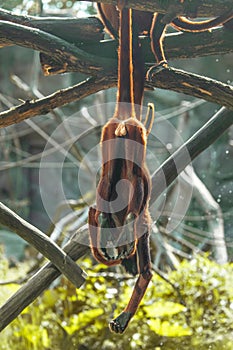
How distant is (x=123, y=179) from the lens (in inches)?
47.8

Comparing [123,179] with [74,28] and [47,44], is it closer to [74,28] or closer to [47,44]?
[47,44]

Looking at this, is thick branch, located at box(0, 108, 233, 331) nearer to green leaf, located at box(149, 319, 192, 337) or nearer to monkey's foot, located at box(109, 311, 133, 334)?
monkey's foot, located at box(109, 311, 133, 334)

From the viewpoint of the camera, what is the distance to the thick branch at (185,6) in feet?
3.81

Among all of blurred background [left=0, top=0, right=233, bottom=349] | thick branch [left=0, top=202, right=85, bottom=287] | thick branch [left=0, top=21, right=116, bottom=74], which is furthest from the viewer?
blurred background [left=0, top=0, right=233, bottom=349]

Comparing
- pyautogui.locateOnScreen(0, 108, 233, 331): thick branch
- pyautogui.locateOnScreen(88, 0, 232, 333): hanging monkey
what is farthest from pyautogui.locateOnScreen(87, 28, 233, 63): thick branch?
pyautogui.locateOnScreen(0, 108, 233, 331): thick branch

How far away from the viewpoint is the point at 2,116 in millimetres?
1528

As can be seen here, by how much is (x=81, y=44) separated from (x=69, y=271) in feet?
1.94

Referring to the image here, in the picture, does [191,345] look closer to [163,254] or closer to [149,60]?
[163,254]

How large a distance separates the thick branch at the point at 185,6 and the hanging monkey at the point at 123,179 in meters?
0.04

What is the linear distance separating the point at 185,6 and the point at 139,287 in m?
0.56

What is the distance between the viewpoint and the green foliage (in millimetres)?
2484

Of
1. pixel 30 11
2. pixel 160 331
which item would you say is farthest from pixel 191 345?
pixel 30 11

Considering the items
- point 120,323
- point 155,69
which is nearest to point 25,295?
point 120,323

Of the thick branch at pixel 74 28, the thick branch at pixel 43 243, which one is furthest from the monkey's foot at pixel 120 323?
the thick branch at pixel 74 28
